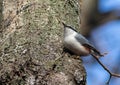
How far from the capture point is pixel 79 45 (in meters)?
1.44

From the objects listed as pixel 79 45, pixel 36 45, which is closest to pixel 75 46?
pixel 79 45

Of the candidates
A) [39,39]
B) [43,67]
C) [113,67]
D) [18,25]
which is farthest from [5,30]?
[113,67]

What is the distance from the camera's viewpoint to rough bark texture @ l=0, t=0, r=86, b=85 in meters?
1.31

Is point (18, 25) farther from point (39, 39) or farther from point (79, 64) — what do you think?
→ point (79, 64)

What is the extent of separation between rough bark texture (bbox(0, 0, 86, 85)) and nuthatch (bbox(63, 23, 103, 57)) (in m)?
0.03

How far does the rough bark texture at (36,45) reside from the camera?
4.30ft

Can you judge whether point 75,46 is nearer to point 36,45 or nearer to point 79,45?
point 79,45

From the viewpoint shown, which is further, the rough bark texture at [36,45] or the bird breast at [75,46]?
the bird breast at [75,46]

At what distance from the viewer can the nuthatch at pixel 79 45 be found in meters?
1.44

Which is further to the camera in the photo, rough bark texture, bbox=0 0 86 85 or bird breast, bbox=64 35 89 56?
bird breast, bbox=64 35 89 56

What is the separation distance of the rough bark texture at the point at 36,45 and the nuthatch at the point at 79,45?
28mm

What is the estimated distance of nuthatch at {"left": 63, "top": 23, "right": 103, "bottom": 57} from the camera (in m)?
1.44

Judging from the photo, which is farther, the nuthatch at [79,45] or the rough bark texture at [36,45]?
the nuthatch at [79,45]

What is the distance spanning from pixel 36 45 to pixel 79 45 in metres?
0.17
